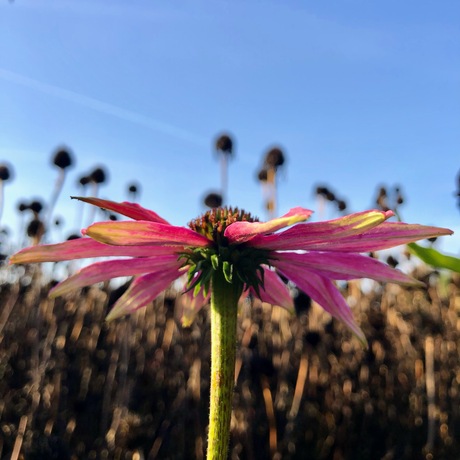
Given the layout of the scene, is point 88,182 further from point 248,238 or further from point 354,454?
point 248,238

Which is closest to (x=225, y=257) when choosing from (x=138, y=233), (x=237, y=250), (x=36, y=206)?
(x=237, y=250)

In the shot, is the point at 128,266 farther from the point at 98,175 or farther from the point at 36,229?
the point at 98,175

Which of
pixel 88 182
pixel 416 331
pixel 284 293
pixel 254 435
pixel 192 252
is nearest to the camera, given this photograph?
pixel 192 252

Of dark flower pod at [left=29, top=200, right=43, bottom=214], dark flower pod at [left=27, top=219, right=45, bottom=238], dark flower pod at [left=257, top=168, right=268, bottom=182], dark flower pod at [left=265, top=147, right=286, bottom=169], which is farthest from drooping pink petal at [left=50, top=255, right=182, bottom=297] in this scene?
dark flower pod at [left=29, top=200, right=43, bottom=214]

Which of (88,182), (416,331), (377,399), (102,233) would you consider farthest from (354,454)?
→ (102,233)

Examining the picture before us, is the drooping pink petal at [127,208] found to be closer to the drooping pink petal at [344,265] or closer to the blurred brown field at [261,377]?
the drooping pink petal at [344,265]

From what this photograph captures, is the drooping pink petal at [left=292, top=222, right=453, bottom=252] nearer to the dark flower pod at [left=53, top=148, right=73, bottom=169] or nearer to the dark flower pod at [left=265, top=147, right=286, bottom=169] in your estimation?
the dark flower pod at [left=265, top=147, right=286, bottom=169]
